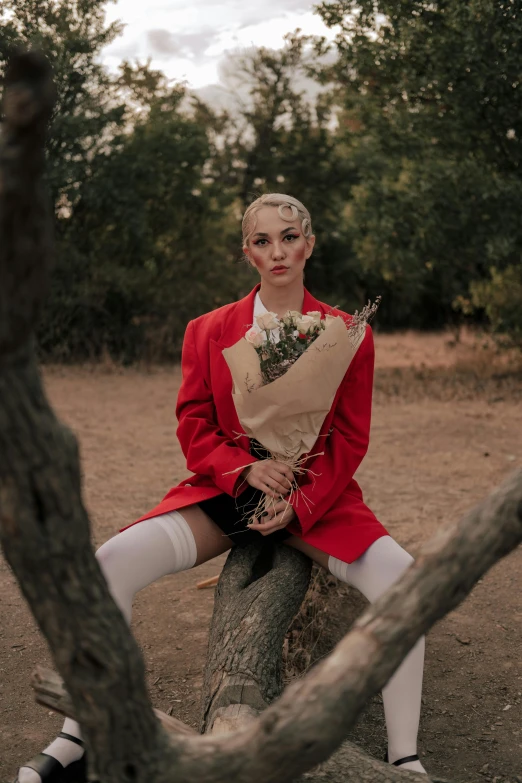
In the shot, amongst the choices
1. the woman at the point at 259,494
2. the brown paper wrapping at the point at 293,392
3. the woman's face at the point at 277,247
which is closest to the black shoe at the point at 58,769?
the woman at the point at 259,494

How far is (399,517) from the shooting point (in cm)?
597

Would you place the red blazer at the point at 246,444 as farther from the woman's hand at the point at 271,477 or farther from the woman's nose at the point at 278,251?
the woman's nose at the point at 278,251

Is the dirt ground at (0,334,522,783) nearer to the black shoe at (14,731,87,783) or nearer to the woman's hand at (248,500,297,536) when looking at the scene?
the black shoe at (14,731,87,783)

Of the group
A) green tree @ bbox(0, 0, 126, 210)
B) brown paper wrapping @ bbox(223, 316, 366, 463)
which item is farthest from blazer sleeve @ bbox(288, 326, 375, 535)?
green tree @ bbox(0, 0, 126, 210)

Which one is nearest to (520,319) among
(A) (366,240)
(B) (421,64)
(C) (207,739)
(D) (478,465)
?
(A) (366,240)

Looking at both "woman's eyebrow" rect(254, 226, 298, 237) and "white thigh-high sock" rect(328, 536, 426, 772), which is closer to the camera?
"white thigh-high sock" rect(328, 536, 426, 772)

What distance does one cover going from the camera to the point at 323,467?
311 cm

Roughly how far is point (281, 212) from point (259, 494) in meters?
1.10

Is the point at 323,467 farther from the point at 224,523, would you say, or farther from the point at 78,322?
the point at 78,322

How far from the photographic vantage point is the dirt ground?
3302 mm

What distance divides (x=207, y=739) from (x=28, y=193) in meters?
1.14

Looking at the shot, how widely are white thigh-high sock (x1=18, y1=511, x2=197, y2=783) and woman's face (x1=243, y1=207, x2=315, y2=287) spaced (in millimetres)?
1028

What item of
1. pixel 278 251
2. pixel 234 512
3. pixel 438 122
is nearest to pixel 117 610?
pixel 234 512

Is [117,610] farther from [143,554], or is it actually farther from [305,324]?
[305,324]
